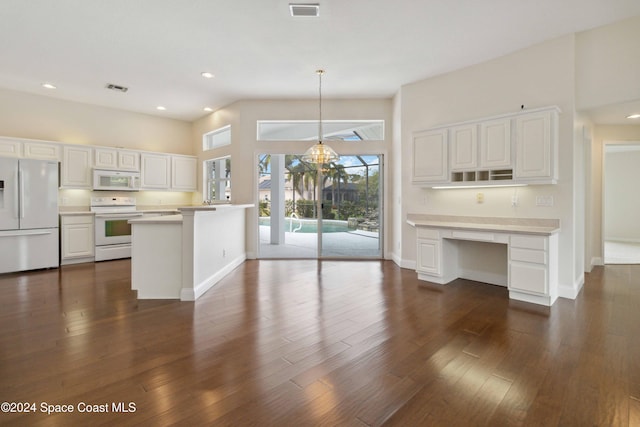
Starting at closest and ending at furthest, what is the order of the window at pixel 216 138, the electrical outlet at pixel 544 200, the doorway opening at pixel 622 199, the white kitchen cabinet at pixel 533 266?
the white kitchen cabinet at pixel 533 266 → the electrical outlet at pixel 544 200 → the window at pixel 216 138 → the doorway opening at pixel 622 199

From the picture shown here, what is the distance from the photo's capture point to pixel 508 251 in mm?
3471

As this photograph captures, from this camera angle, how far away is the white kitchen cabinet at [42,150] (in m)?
5.20

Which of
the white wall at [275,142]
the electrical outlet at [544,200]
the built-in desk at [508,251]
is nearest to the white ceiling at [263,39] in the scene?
the white wall at [275,142]

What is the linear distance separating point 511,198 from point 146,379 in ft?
14.3

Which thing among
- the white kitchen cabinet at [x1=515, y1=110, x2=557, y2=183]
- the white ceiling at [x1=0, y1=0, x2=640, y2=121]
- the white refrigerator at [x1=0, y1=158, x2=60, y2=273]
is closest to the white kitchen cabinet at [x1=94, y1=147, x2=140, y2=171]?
the white refrigerator at [x1=0, y1=158, x2=60, y2=273]

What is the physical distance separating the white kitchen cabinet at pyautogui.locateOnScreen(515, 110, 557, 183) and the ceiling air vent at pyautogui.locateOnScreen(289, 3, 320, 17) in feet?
8.77

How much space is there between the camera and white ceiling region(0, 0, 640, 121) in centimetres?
307

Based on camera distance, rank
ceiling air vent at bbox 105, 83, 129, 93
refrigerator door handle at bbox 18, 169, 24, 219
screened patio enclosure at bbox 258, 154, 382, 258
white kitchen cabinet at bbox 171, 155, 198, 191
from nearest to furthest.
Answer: refrigerator door handle at bbox 18, 169, 24, 219 → ceiling air vent at bbox 105, 83, 129, 93 → screened patio enclosure at bbox 258, 154, 382, 258 → white kitchen cabinet at bbox 171, 155, 198, 191

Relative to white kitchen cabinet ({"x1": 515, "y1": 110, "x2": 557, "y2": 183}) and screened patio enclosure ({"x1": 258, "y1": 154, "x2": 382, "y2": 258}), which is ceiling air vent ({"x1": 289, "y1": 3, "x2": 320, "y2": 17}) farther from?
screened patio enclosure ({"x1": 258, "y1": 154, "x2": 382, "y2": 258})

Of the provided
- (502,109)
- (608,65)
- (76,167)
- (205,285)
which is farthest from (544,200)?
(76,167)

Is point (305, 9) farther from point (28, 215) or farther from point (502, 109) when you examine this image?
point (28, 215)

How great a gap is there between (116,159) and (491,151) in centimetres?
685

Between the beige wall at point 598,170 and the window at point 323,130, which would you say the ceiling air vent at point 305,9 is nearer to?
the window at point 323,130

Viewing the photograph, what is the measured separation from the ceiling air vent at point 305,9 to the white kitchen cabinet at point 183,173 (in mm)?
4982
